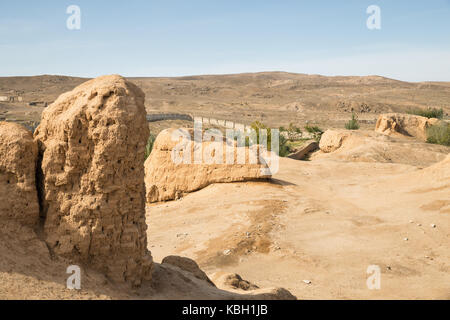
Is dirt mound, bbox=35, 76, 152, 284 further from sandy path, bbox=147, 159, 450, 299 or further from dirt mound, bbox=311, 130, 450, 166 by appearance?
dirt mound, bbox=311, 130, 450, 166

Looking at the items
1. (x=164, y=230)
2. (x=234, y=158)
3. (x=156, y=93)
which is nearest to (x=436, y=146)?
(x=234, y=158)

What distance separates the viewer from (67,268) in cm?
532

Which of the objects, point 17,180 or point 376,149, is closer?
point 17,180

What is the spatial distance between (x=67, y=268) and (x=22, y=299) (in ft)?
2.93

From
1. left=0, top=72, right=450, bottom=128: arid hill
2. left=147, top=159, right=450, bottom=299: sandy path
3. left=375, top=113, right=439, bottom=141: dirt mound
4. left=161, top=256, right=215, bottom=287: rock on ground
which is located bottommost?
left=147, top=159, right=450, bottom=299: sandy path

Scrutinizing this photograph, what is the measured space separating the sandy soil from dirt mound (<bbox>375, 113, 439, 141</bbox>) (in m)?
15.6

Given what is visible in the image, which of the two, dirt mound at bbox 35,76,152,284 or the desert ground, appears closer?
the desert ground

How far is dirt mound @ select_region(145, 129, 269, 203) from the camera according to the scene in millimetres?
15250

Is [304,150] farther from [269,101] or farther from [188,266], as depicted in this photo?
[269,101]

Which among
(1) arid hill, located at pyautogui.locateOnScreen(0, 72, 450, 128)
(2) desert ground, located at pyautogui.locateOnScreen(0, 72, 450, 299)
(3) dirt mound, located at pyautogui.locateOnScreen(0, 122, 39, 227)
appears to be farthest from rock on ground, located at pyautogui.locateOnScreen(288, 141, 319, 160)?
(3) dirt mound, located at pyautogui.locateOnScreen(0, 122, 39, 227)

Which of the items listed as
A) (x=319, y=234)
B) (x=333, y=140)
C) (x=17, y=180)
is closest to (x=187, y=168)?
(x=319, y=234)

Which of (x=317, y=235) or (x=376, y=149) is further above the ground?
(x=376, y=149)

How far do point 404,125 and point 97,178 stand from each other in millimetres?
30874

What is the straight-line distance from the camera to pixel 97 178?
566cm
